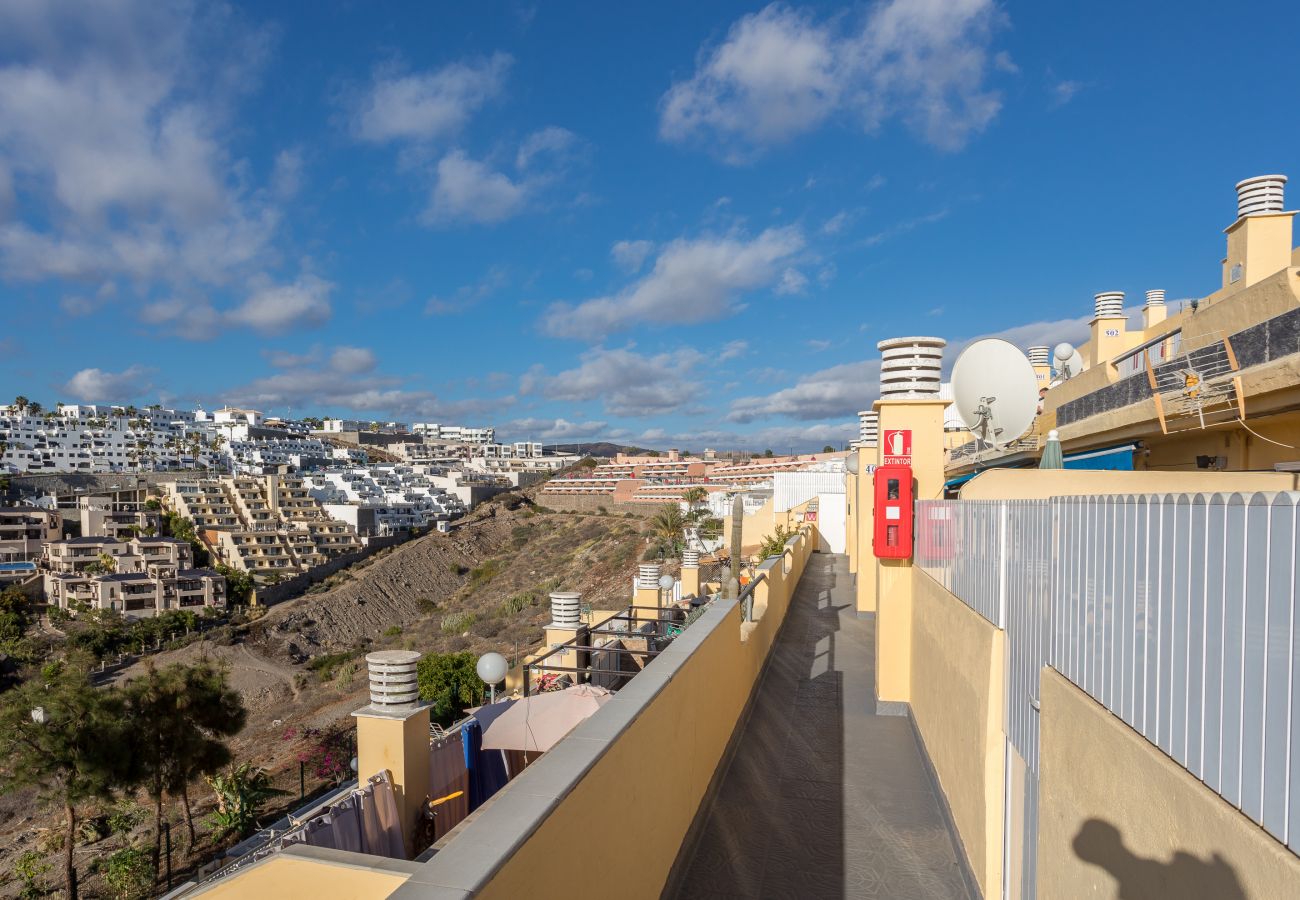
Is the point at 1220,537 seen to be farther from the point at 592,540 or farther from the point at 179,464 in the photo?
the point at 179,464

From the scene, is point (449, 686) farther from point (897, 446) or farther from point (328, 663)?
point (328, 663)

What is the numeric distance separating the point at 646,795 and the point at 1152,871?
2124mm

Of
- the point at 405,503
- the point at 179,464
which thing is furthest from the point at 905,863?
the point at 179,464

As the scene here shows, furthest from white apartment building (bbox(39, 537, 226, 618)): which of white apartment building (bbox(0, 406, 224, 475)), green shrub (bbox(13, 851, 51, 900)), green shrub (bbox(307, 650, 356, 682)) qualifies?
white apartment building (bbox(0, 406, 224, 475))

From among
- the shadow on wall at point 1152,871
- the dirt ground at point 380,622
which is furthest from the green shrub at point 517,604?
the shadow on wall at point 1152,871

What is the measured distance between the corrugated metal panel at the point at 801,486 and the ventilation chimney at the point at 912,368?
19641mm

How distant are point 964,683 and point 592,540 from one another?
192 ft

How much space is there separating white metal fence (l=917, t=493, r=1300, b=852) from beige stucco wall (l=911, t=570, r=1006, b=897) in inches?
23.9

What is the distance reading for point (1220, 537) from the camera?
164 cm

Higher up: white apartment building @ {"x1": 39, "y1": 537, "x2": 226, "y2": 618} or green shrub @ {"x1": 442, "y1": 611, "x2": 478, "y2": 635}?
white apartment building @ {"x1": 39, "y1": 537, "x2": 226, "y2": 618}

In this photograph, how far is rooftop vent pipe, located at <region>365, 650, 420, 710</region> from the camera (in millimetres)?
6785

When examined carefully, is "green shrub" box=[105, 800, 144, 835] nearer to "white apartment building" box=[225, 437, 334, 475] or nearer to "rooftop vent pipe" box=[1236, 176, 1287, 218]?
"rooftop vent pipe" box=[1236, 176, 1287, 218]

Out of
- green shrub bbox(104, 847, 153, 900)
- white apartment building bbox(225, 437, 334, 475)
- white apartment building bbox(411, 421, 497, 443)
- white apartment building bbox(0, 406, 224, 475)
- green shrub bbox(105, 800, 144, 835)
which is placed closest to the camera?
green shrub bbox(104, 847, 153, 900)

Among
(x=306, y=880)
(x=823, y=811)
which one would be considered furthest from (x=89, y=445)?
(x=823, y=811)
